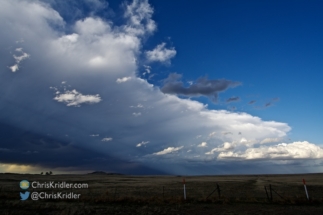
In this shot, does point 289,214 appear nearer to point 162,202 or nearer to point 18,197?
point 162,202

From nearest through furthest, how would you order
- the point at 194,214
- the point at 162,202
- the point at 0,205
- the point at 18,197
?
the point at 194,214, the point at 0,205, the point at 162,202, the point at 18,197

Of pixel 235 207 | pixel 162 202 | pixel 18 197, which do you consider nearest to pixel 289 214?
pixel 235 207

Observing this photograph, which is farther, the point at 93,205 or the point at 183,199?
the point at 183,199

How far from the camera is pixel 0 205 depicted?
20.2 metres

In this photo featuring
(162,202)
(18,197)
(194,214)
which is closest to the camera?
(194,214)

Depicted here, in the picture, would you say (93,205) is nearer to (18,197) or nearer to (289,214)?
(18,197)

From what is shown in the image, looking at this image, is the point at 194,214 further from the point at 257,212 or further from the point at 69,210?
the point at 69,210

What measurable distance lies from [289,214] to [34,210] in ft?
64.5

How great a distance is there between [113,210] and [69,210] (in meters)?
3.29

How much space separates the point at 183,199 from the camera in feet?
73.7

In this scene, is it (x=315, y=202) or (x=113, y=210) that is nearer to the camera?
(x=113, y=210)

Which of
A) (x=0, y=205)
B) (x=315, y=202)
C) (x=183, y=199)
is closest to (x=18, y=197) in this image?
(x=0, y=205)

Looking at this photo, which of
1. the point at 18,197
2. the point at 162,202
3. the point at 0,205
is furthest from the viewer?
the point at 18,197

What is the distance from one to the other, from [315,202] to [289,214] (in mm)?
6746
